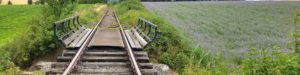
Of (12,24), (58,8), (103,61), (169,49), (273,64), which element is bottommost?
(12,24)

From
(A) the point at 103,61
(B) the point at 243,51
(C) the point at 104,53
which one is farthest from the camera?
(B) the point at 243,51

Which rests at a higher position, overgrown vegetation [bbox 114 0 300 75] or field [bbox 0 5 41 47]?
overgrown vegetation [bbox 114 0 300 75]

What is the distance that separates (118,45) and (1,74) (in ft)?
18.5

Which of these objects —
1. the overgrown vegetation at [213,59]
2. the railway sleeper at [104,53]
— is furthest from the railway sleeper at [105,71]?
the railway sleeper at [104,53]

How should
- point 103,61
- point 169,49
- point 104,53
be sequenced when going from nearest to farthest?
1. point 103,61
2. point 104,53
3. point 169,49

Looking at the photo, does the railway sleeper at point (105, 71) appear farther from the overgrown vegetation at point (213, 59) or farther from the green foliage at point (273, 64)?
the green foliage at point (273, 64)

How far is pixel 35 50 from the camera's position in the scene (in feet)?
57.7

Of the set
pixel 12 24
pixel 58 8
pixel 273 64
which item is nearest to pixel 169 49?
pixel 58 8

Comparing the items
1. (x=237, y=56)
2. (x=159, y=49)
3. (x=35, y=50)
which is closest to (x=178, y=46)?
(x=159, y=49)

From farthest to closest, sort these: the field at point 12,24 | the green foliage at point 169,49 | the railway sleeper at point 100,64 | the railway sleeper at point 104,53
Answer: the field at point 12,24 → the green foliage at point 169,49 → the railway sleeper at point 104,53 → the railway sleeper at point 100,64

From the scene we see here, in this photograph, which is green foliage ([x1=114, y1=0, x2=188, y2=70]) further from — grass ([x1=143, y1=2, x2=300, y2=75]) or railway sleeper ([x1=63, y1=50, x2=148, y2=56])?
railway sleeper ([x1=63, y1=50, x2=148, y2=56])

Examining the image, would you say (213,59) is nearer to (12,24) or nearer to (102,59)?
(102,59)

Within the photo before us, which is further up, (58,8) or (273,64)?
(273,64)

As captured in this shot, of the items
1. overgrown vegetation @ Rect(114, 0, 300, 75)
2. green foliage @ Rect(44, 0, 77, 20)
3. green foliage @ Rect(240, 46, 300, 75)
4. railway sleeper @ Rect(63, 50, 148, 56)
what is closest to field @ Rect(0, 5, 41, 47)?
green foliage @ Rect(44, 0, 77, 20)
